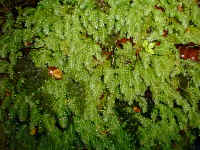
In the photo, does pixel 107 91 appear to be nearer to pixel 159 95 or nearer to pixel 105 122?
pixel 105 122

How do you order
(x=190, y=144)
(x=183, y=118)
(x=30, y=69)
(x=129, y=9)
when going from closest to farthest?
(x=129, y=9) → (x=30, y=69) → (x=183, y=118) → (x=190, y=144)

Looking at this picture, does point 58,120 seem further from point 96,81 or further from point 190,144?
point 190,144

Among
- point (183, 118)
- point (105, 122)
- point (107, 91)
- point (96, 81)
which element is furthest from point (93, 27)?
point (183, 118)

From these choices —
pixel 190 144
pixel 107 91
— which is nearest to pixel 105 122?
pixel 107 91

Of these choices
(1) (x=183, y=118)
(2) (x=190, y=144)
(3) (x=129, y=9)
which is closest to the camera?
(3) (x=129, y=9)

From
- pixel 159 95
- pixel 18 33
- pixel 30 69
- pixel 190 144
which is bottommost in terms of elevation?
pixel 190 144

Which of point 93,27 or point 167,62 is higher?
point 93,27

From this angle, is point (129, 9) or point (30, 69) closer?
point (129, 9)
